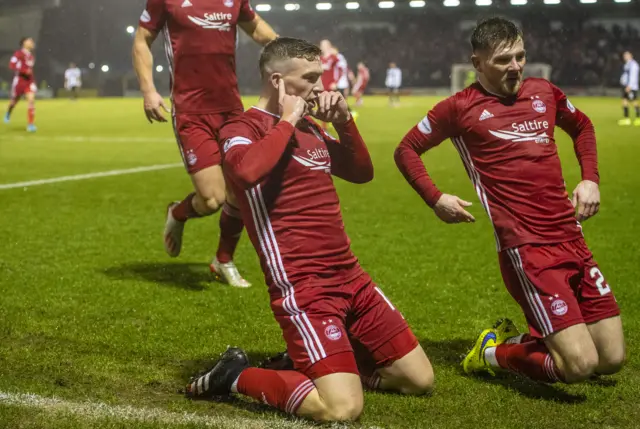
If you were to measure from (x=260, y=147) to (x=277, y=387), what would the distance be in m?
0.97

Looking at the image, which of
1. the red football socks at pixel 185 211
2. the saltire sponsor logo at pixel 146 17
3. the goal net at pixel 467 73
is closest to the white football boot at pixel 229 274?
the red football socks at pixel 185 211

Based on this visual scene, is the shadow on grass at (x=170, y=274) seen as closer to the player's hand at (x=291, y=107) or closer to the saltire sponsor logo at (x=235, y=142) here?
the saltire sponsor logo at (x=235, y=142)

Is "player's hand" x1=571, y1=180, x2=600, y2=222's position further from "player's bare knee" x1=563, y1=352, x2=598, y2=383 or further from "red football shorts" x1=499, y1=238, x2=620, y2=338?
"player's bare knee" x1=563, y1=352, x2=598, y2=383

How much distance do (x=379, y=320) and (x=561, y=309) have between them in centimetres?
80

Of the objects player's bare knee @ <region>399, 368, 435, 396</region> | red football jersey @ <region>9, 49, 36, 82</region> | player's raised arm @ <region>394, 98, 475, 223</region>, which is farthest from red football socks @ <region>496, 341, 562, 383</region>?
red football jersey @ <region>9, 49, 36, 82</region>

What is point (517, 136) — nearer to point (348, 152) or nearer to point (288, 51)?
point (348, 152)

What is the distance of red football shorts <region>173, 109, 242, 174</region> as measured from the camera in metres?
6.40

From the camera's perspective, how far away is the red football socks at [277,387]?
151 inches

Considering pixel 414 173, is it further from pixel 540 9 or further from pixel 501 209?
pixel 540 9

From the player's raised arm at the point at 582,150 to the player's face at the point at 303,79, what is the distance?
4.18ft

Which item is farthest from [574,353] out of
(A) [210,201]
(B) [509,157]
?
(A) [210,201]

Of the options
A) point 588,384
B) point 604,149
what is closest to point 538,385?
point 588,384

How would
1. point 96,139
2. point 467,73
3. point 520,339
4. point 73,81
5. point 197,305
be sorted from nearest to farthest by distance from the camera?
1. point 520,339
2. point 197,305
3. point 96,139
4. point 467,73
5. point 73,81

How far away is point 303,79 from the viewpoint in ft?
13.6
